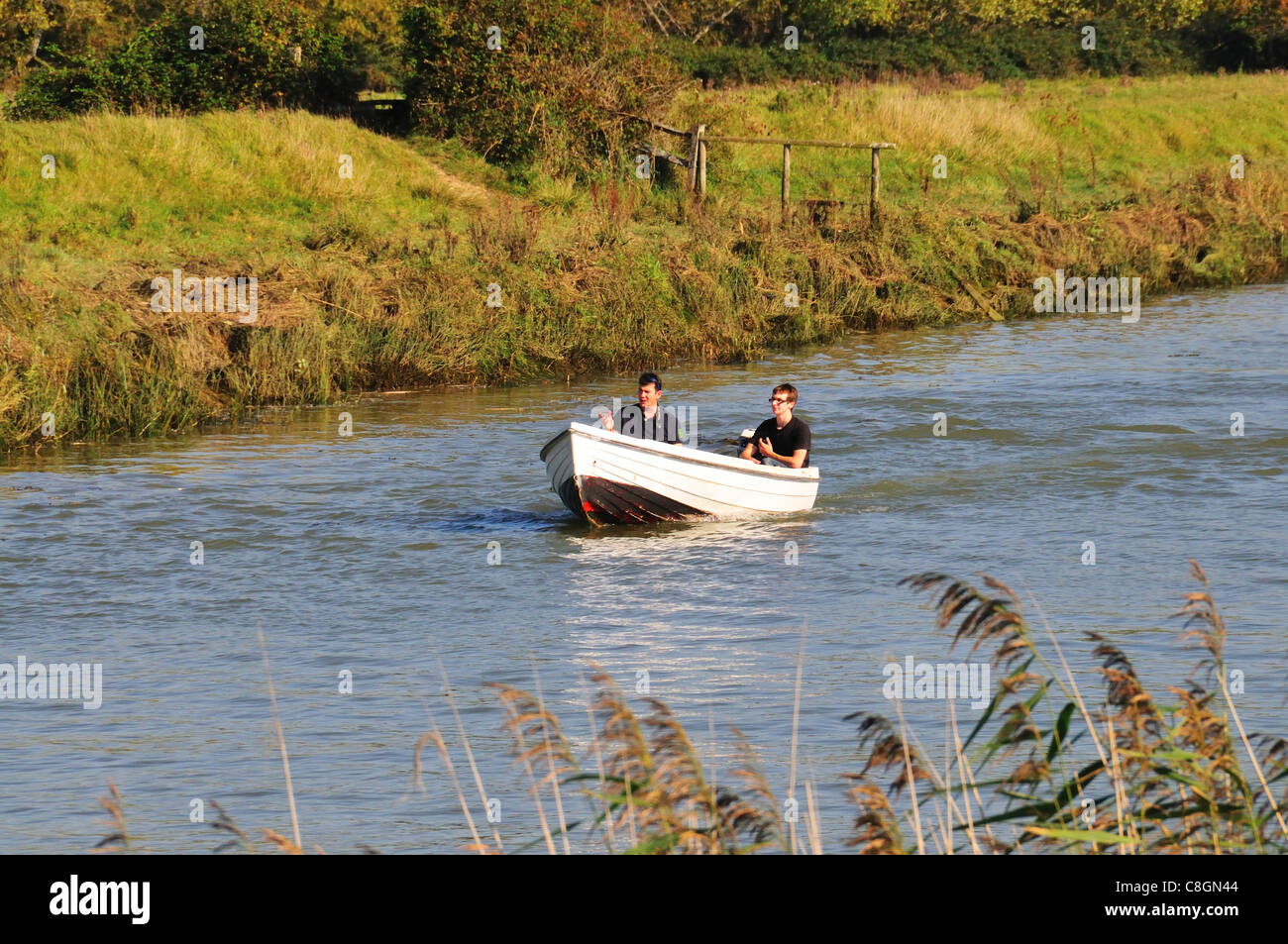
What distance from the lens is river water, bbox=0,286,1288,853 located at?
31.8ft

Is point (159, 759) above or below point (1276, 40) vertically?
below

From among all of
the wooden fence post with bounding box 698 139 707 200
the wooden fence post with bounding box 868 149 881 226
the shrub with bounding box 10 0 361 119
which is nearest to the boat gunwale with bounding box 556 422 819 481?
the wooden fence post with bounding box 868 149 881 226

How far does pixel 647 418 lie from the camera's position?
15664 mm

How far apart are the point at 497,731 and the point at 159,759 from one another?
193cm

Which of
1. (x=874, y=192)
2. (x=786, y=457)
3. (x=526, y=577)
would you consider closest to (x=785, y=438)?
(x=786, y=457)

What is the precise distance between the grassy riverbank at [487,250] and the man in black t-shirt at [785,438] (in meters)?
7.87

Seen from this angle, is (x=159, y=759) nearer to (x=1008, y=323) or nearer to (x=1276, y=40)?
(x=1008, y=323)

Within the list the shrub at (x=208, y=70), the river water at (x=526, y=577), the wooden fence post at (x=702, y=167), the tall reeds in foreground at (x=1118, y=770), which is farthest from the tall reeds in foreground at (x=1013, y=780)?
the shrub at (x=208, y=70)

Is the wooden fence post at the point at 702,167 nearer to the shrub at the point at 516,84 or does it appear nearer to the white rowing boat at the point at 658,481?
the shrub at the point at 516,84

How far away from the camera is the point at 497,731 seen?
1028 centimetres

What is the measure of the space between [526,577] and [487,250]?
11.4 m

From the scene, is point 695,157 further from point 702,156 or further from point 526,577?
point 526,577

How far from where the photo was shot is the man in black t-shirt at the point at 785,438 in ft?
52.5
